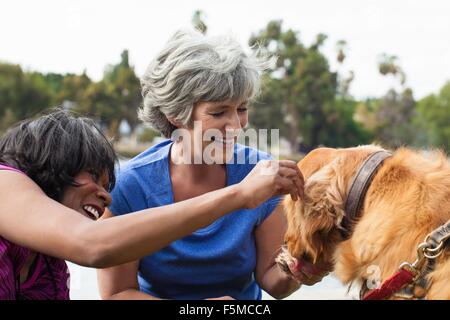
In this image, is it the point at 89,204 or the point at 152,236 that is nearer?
the point at 152,236

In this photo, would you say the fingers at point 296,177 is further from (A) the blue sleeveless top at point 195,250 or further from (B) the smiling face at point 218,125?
(A) the blue sleeveless top at point 195,250

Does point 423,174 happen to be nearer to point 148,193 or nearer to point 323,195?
point 323,195

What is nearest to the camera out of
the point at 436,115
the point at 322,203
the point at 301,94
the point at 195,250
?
the point at 322,203

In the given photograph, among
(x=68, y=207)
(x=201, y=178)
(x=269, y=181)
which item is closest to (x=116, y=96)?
(x=201, y=178)

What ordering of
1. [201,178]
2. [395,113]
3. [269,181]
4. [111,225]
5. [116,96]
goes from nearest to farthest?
[111,225], [269,181], [201,178], [116,96], [395,113]

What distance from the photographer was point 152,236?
7.79ft

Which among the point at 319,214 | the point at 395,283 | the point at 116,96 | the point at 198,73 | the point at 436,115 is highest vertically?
the point at 198,73

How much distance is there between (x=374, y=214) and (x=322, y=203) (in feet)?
0.88

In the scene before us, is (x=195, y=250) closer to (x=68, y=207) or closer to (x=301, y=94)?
(x=68, y=207)

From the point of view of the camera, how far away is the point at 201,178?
12.1 ft

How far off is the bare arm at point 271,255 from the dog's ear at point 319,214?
569mm

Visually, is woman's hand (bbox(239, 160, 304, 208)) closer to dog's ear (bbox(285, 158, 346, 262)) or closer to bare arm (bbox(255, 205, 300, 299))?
dog's ear (bbox(285, 158, 346, 262))
